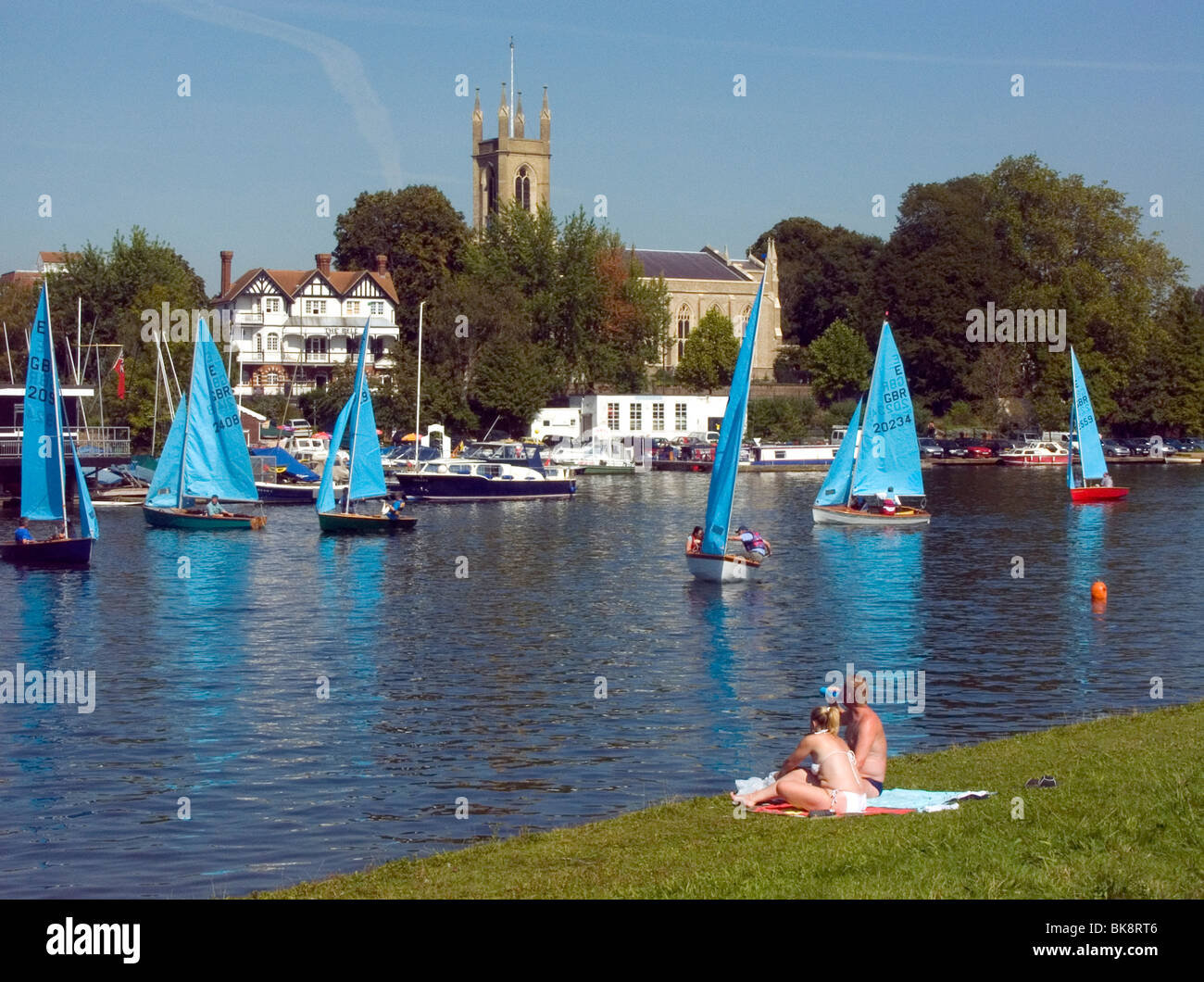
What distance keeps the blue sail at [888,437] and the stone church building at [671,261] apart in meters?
94.0

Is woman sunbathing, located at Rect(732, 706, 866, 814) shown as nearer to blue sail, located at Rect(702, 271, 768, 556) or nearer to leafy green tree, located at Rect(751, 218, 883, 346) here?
blue sail, located at Rect(702, 271, 768, 556)

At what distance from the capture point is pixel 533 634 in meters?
37.2

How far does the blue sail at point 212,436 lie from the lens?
6138cm

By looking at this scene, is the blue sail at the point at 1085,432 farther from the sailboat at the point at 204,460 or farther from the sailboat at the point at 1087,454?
the sailboat at the point at 204,460

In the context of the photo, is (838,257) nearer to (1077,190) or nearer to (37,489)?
(1077,190)

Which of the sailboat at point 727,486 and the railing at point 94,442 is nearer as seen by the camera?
the sailboat at point 727,486

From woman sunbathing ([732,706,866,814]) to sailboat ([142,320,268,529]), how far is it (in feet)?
155

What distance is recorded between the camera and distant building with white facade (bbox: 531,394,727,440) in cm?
11706

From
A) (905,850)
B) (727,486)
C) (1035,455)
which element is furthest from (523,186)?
(905,850)

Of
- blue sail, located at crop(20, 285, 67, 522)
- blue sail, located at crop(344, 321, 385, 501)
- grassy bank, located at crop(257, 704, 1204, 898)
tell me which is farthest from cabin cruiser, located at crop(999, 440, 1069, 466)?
grassy bank, located at crop(257, 704, 1204, 898)

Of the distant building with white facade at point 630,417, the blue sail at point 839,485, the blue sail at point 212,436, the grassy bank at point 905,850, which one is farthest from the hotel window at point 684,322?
the grassy bank at point 905,850

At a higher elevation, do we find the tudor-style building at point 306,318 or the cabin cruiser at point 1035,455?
the tudor-style building at point 306,318
